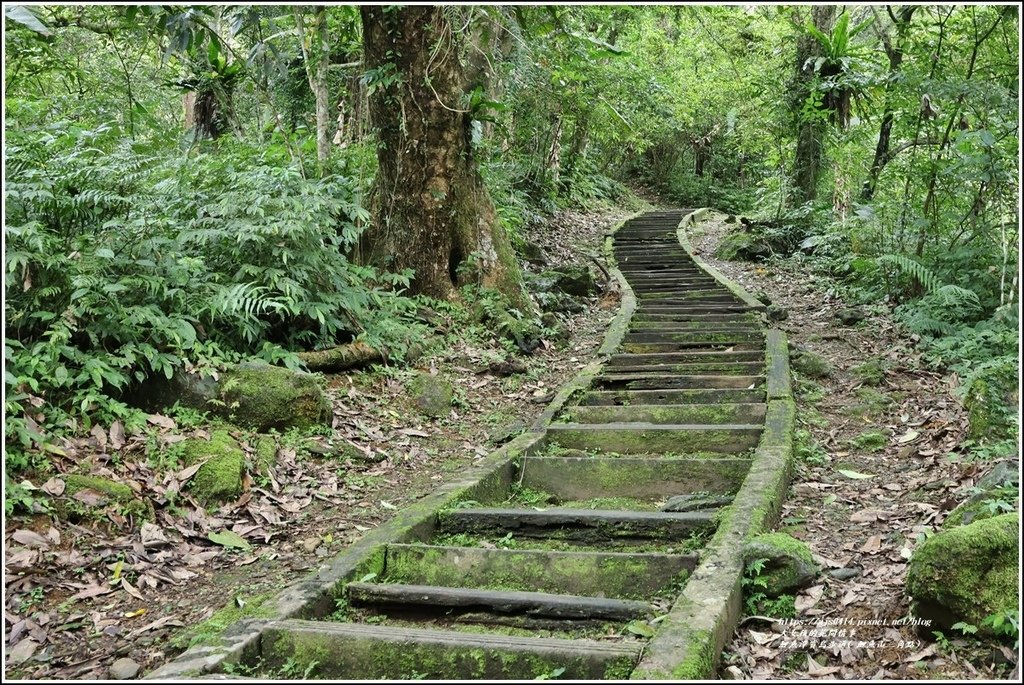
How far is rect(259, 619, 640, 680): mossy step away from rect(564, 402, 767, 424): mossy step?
3.56 metres

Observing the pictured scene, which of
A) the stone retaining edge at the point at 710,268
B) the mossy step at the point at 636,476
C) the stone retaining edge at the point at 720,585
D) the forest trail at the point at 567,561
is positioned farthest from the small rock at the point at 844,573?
the stone retaining edge at the point at 710,268

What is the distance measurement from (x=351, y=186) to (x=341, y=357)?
108 inches

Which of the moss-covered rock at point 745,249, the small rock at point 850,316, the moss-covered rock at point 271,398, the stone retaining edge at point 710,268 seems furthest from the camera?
the moss-covered rock at point 745,249

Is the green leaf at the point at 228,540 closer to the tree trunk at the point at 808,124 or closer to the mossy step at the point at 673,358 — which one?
the mossy step at the point at 673,358

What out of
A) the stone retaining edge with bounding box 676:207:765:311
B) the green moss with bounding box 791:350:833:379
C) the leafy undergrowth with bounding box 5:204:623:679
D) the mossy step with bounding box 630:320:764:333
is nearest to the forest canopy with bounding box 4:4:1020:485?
the leafy undergrowth with bounding box 5:204:623:679

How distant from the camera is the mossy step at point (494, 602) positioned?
11.0 feet

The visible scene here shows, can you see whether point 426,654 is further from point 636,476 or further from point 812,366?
point 812,366

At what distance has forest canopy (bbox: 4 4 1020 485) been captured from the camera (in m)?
4.75

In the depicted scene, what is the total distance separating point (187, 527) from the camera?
421cm

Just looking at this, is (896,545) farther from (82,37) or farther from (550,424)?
(82,37)

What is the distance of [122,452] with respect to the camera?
4469mm

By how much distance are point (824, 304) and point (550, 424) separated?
20.6ft

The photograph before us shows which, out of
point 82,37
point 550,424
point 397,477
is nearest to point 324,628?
point 397,477

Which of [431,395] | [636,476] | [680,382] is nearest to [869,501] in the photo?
[636,476]
